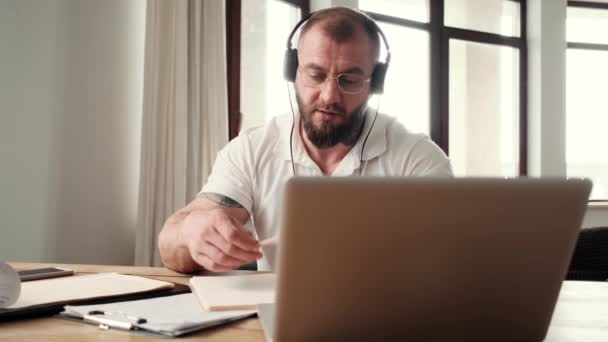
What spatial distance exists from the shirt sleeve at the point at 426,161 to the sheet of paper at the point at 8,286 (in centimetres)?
109

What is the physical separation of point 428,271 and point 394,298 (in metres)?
0.04

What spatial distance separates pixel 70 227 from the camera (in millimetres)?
2264

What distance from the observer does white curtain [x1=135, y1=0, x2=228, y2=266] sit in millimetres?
2701

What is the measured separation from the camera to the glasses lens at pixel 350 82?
5.22ft

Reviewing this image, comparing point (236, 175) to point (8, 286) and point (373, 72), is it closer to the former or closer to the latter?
point (373, 72)

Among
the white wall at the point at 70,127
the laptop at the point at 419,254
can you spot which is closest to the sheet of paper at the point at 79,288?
the laptop at the point at 419,254

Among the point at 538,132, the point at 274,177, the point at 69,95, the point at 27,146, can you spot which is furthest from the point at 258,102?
the point at 538,132

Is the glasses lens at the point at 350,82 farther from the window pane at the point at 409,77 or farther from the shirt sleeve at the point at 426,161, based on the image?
the window pane at the point at 409,77

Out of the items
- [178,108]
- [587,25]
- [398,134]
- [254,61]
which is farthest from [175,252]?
[587,25]

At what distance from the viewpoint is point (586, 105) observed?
552 centimetres

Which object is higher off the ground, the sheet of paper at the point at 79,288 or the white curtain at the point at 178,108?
the white curtain at the point at 178,108

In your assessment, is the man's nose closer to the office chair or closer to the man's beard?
the man's beard

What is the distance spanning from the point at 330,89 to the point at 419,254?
3.62 feet

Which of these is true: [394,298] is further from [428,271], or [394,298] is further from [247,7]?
[247,7]
